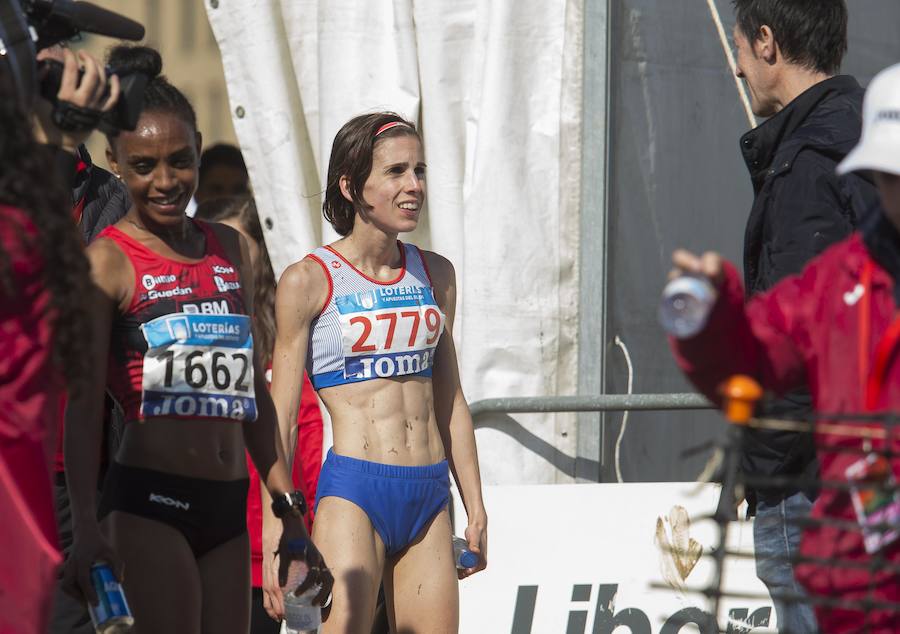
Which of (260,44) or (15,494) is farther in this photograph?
(260,44)

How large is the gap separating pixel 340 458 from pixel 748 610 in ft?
5.79

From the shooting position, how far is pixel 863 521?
2561mm

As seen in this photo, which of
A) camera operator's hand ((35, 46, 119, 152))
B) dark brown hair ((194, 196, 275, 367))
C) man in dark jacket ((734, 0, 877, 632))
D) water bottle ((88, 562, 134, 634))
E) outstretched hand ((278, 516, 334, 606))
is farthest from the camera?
dark brown hair ((194, 196, 275, 367))

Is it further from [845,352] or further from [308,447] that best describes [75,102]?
[308,447]

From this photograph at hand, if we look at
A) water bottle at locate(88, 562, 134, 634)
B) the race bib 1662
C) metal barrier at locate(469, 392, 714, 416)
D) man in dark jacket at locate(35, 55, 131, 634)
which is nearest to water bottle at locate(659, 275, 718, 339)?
water bottle at locate(88, 562, 134, 634)

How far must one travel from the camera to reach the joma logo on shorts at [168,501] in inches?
154

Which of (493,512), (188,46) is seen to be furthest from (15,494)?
(188,46)

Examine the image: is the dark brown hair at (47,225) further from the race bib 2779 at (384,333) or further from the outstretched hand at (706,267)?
the race bib 2779 at (384,333)

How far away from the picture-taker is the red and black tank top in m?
3.89

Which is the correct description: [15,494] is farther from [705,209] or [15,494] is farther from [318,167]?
[705,209]

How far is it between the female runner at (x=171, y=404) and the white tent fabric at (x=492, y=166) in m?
1.99

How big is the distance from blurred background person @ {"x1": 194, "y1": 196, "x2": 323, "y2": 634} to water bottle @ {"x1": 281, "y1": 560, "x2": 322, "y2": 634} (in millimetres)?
621

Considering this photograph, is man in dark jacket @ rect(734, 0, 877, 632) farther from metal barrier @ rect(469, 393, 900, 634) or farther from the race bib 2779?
metal barrier @ rect(469, 393, 900, 634)

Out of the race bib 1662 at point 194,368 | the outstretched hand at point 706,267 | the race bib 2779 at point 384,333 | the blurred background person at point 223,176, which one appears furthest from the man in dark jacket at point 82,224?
the blurred background person at point 223,176
